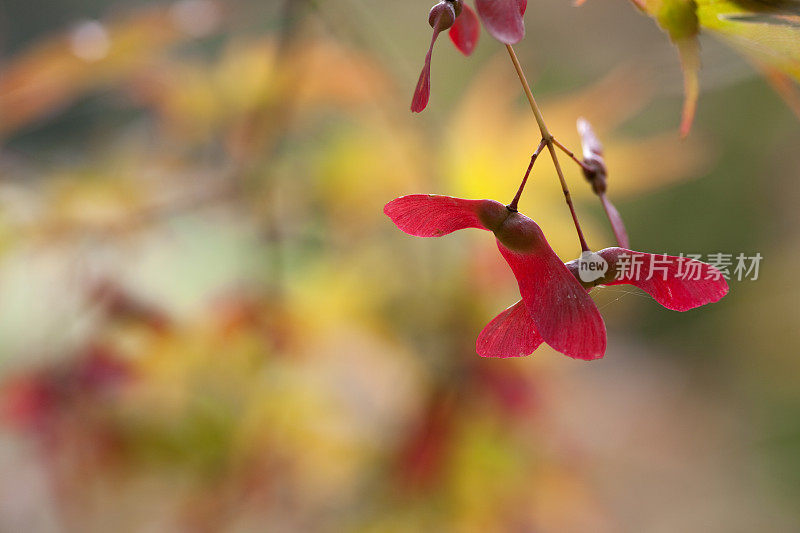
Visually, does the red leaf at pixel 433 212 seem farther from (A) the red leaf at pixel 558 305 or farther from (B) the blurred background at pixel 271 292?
(B) the blurred background at pixel 271 292

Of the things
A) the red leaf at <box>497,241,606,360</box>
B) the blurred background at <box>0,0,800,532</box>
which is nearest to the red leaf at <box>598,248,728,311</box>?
the red leaf at <box>497,241,606,360</box>

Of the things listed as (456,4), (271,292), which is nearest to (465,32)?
(456,4)

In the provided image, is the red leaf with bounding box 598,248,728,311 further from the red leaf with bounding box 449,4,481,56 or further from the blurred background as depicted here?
the blurred background

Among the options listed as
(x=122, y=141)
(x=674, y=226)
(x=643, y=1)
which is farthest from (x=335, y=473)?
(x=674, y=226)

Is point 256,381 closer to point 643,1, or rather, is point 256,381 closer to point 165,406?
point 165,406

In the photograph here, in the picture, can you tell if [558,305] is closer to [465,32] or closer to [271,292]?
[465,32]

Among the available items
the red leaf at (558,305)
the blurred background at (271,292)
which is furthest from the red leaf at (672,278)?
the blurred background at (271,292)
